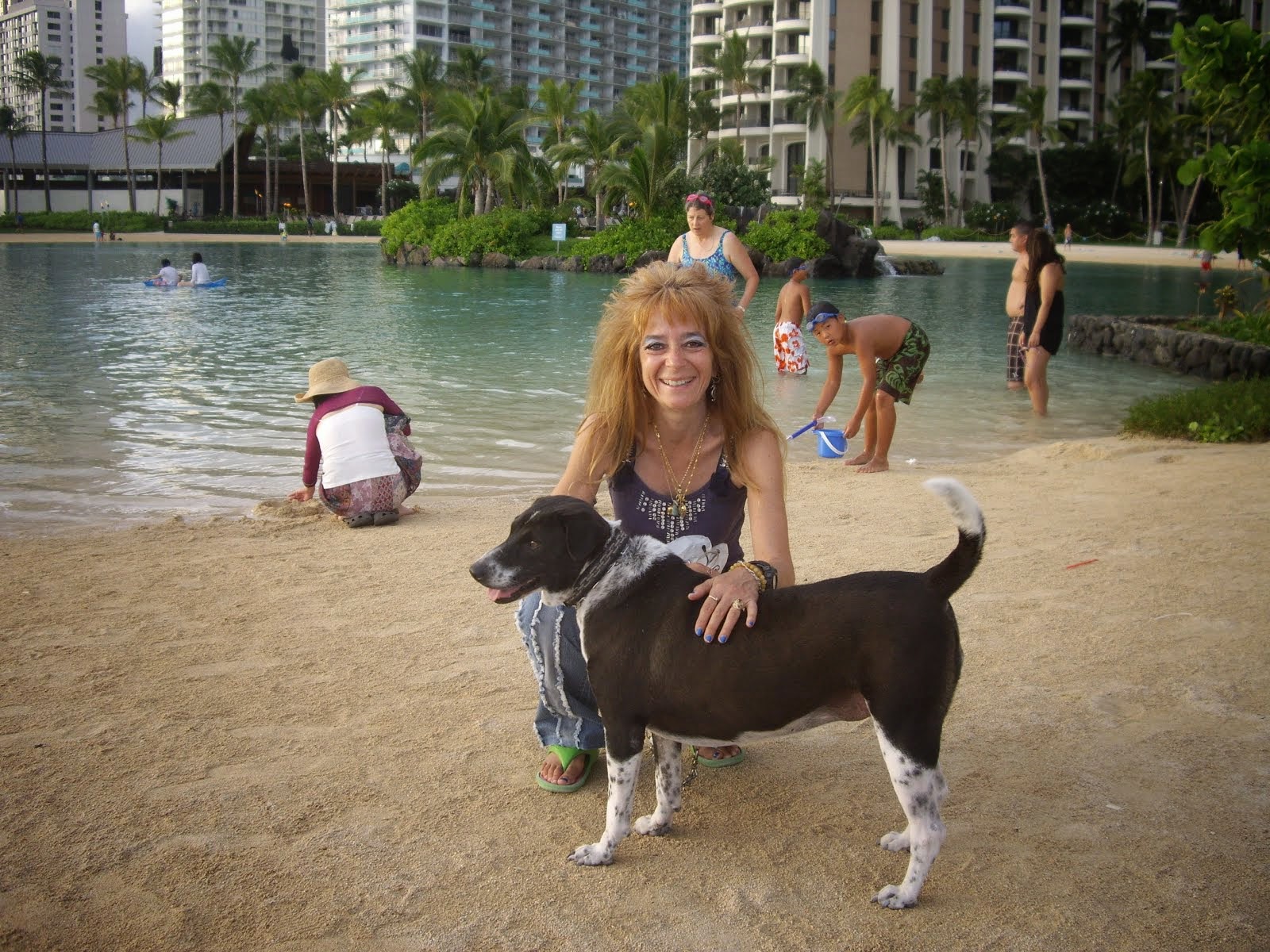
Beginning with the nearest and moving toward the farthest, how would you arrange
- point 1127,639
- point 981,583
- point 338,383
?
1. point 1127,639
2. point 981,583
3. point 338,383

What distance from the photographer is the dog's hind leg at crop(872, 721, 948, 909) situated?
9.39ft

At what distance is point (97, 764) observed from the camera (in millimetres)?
3826

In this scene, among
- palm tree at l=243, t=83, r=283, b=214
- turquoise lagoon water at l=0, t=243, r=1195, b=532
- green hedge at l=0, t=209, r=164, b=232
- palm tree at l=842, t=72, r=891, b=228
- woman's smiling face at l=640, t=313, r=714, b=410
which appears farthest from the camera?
palm tree at l=243, t=83, r=283, b=214

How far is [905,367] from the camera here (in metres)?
9.45

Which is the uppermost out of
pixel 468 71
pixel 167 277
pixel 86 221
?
pixel 468 71

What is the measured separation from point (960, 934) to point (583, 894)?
1043mm

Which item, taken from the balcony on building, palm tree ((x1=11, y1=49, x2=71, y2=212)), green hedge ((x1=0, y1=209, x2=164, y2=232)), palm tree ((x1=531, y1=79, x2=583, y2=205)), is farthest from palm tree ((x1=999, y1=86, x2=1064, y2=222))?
palm tree ((x1=11, y1=49, x2=71, y2=212))

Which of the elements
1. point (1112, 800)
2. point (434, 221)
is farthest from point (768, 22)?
point (1112, 800)

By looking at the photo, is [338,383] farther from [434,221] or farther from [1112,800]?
[434,221]

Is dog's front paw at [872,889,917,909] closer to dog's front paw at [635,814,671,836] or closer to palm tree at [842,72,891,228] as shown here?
dog's front paw at [635,814,671,836]

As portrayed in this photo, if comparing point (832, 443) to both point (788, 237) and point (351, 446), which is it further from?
point (788, 237)

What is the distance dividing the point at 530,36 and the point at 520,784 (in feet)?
548

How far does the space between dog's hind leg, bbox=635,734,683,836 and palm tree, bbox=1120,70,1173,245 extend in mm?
73021

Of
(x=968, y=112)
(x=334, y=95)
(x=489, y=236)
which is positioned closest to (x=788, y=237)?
(x=489, y=236)
